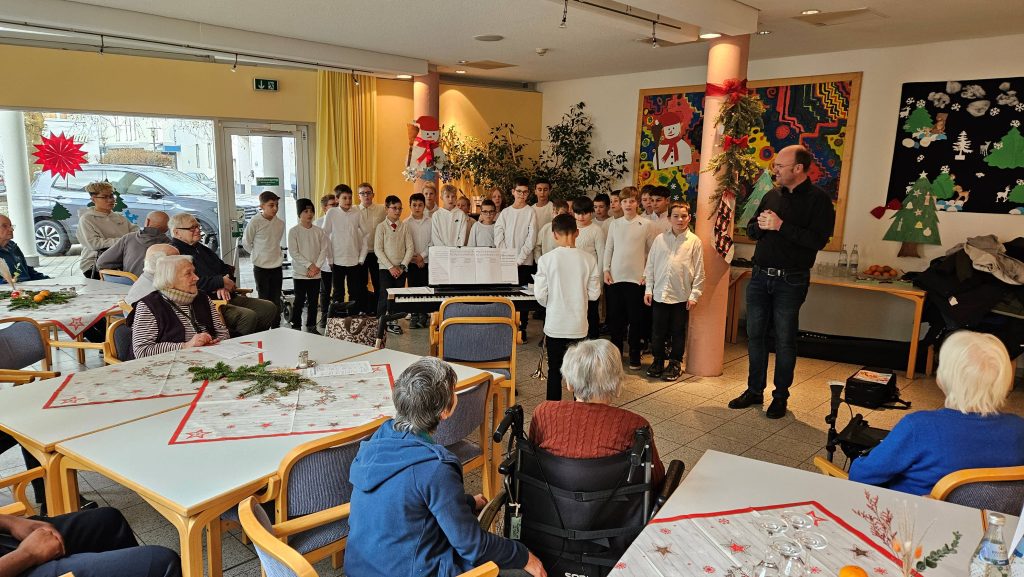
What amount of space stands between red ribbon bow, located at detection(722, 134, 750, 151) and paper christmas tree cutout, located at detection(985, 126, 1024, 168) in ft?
8.45

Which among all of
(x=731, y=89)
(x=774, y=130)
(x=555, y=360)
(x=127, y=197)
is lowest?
(x=555, y=360)

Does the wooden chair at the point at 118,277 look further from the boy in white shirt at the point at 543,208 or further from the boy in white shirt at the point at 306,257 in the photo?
the boy in white shirt at the point at 543,208

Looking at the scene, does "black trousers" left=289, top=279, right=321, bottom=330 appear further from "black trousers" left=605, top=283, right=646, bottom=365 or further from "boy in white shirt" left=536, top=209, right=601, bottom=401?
"boy in white shirt" left=536, top=209, right=601, bottom=401

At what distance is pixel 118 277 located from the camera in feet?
18.3

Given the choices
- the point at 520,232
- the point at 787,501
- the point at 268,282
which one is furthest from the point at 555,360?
the point at 268,282

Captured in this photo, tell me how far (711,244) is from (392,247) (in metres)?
3.32

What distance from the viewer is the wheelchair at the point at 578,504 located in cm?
215

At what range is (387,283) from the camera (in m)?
7.38

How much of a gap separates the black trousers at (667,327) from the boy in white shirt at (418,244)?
8.89 feet

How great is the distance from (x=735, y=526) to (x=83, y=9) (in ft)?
20.6

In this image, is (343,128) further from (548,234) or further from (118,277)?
(118,277)

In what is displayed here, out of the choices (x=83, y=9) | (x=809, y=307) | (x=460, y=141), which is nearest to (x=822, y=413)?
(x=809, y=307)

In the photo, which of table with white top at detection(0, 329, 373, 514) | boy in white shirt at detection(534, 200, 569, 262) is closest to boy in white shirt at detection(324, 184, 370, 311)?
boy in white shirt at detection(534, 200, 569, 262)

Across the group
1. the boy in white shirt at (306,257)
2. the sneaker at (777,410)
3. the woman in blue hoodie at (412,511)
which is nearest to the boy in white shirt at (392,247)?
the boy in white shirt at (306,257)
